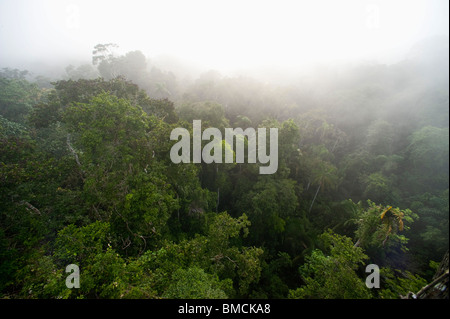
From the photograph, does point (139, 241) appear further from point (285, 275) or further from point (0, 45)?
point (0, 45)

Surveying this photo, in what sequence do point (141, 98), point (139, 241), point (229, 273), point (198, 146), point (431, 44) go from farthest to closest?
point (431, 44) < point (141, 98) < point (198, 146) < point (229, 273) < point (139, 241)

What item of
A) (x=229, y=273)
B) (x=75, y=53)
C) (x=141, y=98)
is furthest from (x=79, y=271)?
(x=75, y=53)

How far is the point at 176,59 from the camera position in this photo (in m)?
65.3

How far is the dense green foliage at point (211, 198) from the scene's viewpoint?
610cm

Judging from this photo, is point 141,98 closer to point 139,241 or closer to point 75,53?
point 139,241

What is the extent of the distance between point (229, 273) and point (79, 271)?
A: 6801 millimetres

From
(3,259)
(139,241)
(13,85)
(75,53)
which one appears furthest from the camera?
(75,53)

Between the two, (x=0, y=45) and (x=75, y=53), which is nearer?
Result: (x=0, y=45)

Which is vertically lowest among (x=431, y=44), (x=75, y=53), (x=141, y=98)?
(x=141, y=98)

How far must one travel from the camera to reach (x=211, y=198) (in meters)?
14.7

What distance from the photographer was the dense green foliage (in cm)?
610

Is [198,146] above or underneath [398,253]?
above

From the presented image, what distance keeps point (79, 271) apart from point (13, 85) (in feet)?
101
